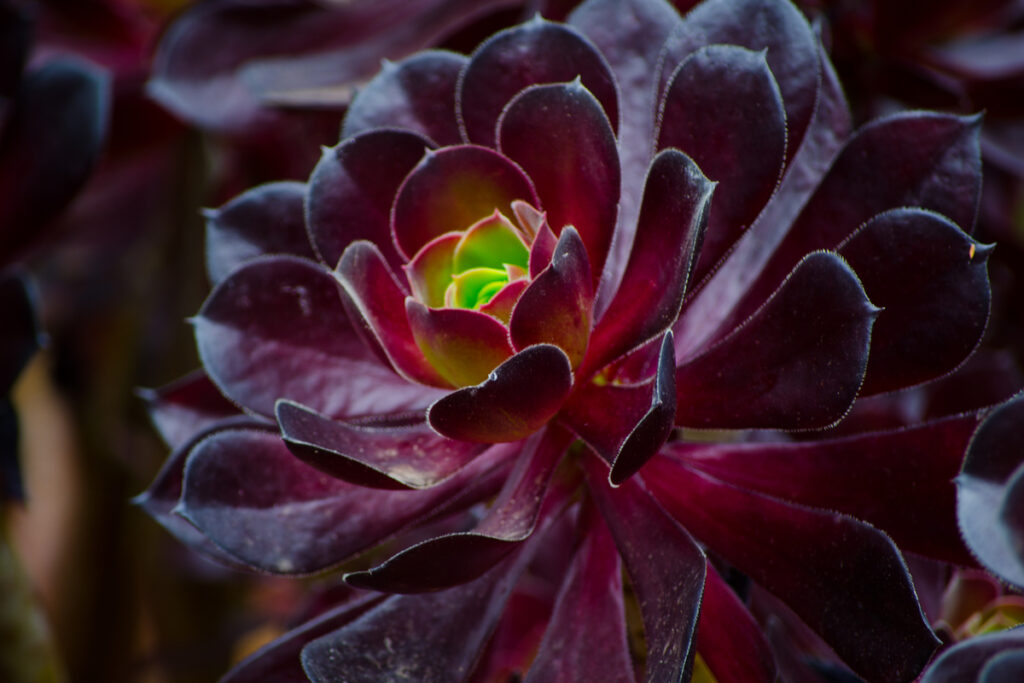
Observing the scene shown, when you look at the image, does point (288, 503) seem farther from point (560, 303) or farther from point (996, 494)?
point (996, 494)

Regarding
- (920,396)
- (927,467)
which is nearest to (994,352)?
(920,396)

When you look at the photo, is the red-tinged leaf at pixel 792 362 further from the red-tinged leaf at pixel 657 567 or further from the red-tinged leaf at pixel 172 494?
the red-tinged leaf at pixel 172 494

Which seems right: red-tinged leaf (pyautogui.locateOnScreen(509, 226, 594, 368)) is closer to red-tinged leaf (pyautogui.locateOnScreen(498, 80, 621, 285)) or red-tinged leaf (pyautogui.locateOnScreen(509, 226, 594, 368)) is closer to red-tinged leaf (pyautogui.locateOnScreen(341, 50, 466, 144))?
red-tinged leaf (pyautogui.locateOnScreen(498, 80, 621, 285))

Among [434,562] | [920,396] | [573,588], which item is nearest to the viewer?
[434,562]

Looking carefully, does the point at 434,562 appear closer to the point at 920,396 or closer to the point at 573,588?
the point at 573,588

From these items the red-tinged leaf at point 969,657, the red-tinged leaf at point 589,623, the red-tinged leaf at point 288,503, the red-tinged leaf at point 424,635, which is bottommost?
the red-tinged leaf at point 589,623

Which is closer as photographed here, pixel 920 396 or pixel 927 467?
pixel 927 467

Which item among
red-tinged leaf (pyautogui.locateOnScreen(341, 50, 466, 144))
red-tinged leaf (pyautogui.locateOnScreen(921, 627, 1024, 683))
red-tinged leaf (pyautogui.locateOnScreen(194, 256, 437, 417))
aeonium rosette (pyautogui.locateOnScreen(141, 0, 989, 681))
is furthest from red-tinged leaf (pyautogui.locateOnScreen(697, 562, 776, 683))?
red-tinged leaf (pyautogui.locateOnScreen(341, 50, 466, 144))

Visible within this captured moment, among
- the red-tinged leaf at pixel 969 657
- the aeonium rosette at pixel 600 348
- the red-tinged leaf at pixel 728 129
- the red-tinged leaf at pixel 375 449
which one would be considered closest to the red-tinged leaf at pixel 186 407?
the aeonium rosette at pixel 600 348
